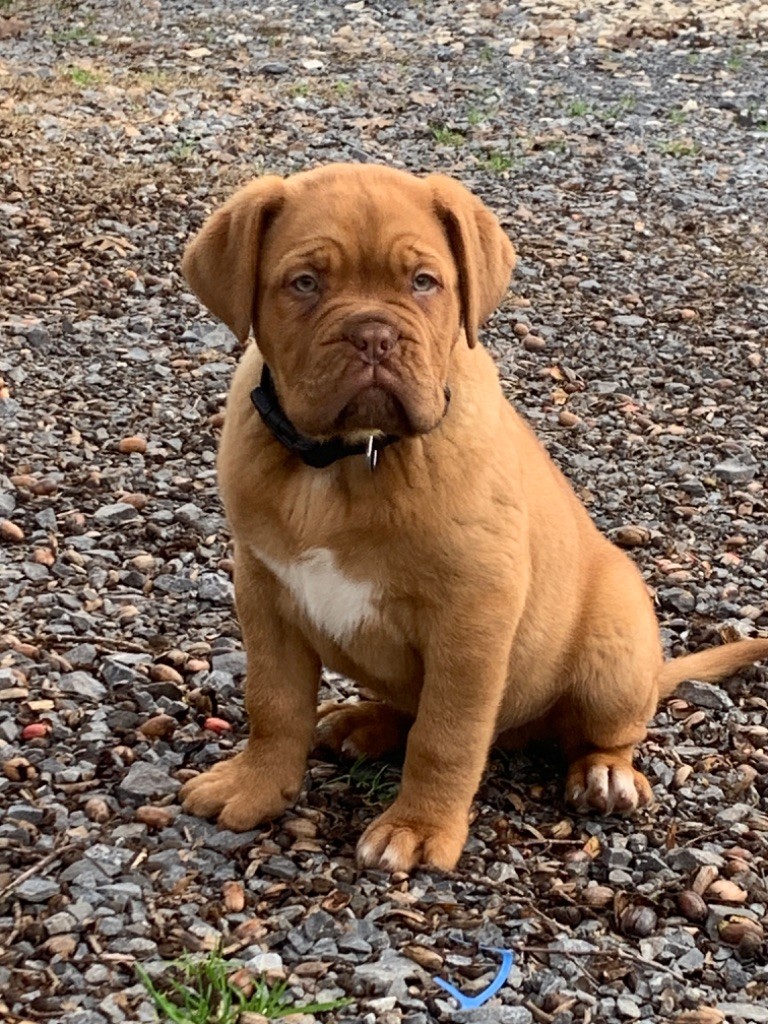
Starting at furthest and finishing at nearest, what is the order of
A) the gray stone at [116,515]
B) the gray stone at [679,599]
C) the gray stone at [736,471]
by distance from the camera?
the gray stone at [736,471] → the gray stone at [116,515] → the gray stone at [679,599]

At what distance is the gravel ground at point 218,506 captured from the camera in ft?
11.6

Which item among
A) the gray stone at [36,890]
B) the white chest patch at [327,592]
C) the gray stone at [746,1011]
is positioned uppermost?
the white chest patch at [327,592]

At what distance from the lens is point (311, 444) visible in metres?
3.62

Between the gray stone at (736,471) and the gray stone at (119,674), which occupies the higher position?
the gray stone at (119,674)

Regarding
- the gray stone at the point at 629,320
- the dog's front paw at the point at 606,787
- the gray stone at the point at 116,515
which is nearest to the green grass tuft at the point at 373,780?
the dog's front paw at the point at 606,787

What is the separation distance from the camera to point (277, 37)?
13.0 metres

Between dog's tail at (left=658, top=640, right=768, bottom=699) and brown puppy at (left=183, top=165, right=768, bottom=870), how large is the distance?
0.88m

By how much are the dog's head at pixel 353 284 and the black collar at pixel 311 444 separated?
0.25ft

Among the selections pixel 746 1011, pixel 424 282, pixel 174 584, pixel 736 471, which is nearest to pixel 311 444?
pixel 424 282

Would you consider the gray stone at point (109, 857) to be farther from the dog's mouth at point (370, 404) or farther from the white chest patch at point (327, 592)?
the dog's mouth at point (370, 404)

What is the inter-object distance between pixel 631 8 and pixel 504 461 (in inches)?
482

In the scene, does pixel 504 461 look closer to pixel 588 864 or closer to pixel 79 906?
pixel 588 864

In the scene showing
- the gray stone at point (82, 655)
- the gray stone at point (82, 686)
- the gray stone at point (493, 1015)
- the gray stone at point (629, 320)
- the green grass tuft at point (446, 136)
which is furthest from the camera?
the green grass tuft at point (446, 136)

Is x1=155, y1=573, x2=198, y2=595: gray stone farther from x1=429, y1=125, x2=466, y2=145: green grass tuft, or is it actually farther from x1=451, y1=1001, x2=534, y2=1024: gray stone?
x1=429, y1=125, x2=466, y2=145: green grass tuft
